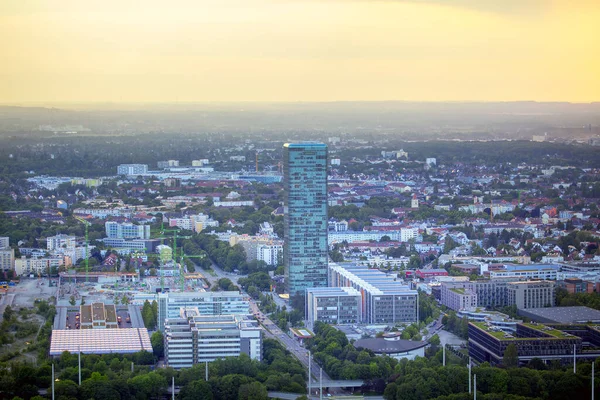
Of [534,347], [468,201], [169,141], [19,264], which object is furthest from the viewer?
[169,141]

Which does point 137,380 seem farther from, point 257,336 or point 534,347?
point 534,347

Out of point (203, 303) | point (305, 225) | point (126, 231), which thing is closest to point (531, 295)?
point (305, 225)

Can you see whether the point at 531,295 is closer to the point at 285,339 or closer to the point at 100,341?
the point at 285,339

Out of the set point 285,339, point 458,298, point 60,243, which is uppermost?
point 60,243

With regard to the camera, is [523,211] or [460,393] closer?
[460,393]

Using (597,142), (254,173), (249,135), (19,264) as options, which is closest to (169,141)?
(249,135)

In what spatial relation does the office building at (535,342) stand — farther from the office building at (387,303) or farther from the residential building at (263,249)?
the residential building at (263,249)

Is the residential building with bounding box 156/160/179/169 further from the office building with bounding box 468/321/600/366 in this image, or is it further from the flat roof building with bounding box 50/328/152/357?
the office building with bounding box 468/321/600/366

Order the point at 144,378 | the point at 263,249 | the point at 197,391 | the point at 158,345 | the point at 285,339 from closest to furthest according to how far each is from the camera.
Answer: the point at 197,391, the point at 144,378, the point at 158,345, the point at 285,339, the point at 263,249
